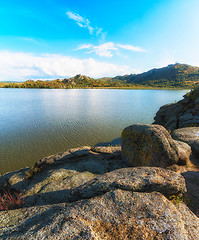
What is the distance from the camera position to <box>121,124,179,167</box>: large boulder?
791 centimetres

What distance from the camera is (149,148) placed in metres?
7.96

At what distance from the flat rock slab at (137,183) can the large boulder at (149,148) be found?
2.88 metres

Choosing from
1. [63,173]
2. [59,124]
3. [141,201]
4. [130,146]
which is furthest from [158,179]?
[59,124]

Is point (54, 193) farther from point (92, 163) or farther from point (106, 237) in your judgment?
point (106, 237)

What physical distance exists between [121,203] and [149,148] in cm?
509

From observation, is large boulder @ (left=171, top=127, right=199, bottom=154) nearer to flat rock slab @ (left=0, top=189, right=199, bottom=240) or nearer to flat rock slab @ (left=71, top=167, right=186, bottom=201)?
flat rock slab @ (left=71, top=167, right=186, bottom=201)

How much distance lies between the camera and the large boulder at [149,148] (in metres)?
7.91

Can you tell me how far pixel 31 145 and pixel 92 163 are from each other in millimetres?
13929

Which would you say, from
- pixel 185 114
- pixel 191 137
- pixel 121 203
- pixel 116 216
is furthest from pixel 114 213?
pixel 185 114

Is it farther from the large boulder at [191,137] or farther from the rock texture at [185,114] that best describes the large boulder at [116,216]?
the rock texture at [185,114]

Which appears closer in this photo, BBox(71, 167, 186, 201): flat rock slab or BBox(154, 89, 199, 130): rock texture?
BBox(71, 167, 186, 201): flat rock slab

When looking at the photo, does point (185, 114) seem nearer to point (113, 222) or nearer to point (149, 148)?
point (149, 148)

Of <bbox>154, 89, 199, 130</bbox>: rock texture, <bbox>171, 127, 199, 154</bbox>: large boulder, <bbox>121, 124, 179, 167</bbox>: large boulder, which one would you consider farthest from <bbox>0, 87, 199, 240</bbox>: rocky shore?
<bbox>154, 89, 199, 130</bbox>: rock texture

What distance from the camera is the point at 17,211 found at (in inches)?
183
